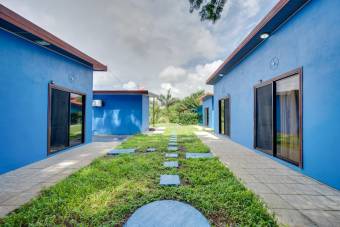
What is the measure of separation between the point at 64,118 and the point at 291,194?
263 inches

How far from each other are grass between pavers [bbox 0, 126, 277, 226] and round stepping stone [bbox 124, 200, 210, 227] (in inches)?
4.2

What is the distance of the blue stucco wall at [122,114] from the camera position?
471 inches

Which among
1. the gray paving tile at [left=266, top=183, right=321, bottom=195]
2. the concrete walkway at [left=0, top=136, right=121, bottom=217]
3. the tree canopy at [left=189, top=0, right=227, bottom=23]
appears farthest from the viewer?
the tree canopy at [left=189, top=0, right=227, bottom=23]

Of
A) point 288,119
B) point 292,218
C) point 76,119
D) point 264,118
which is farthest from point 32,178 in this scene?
point 264,118

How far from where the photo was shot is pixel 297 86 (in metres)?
4.13

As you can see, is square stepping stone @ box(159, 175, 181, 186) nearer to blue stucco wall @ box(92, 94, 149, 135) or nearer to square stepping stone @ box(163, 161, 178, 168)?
square stepping stone @ box(163, 161, 178, 168)

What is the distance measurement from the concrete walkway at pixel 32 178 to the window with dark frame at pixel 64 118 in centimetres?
79

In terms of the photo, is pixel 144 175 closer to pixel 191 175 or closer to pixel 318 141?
pixel 191 175

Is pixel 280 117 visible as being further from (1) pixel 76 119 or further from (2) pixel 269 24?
(1) pixel 76 119

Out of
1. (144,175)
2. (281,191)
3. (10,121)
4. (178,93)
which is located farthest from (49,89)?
(178,93)

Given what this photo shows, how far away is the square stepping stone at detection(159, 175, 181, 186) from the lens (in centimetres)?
315

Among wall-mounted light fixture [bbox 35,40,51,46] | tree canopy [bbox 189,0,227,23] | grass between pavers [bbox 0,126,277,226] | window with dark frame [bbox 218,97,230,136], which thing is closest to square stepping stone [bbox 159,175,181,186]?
grass between pavers [bbox 0,126,277,226]

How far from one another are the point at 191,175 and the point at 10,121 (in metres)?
4.27

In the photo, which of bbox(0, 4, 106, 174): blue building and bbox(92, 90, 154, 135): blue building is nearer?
bbox(0, 4, 106, 174): blue building
